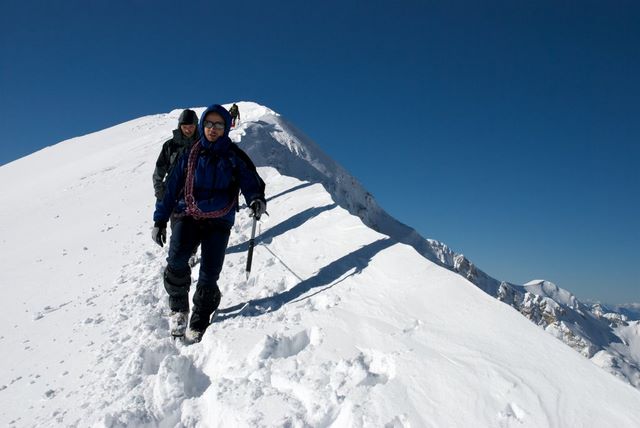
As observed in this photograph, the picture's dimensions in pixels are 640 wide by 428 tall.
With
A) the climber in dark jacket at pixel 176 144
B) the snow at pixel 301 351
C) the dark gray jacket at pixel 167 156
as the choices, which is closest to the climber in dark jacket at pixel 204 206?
the snow at pixel 301 351

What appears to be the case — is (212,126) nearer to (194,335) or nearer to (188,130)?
(194,335)

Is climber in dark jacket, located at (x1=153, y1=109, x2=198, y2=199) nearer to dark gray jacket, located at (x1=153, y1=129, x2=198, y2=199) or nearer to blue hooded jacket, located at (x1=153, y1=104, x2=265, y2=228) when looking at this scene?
dark gray jacket, located at (x1=153, y1=129, x2=198, y2=199)

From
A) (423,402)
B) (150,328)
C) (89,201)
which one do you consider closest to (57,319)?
(150,328)

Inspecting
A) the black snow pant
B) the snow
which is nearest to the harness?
the black snow pant

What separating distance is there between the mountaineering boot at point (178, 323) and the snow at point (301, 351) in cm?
11

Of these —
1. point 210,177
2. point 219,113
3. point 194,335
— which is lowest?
point 194,335

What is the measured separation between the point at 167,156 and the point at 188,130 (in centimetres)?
55

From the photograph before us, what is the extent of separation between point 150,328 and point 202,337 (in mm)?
926

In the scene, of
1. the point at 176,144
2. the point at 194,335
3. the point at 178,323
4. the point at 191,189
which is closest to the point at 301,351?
the point at 194,335

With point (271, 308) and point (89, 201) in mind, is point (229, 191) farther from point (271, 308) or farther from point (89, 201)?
point (89, 201)

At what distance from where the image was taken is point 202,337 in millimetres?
4816

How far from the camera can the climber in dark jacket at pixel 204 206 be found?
189 inches

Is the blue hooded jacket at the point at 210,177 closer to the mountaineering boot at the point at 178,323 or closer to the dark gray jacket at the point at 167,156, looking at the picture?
the mountaineering boot at the point at 178,323

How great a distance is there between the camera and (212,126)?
187 inches
